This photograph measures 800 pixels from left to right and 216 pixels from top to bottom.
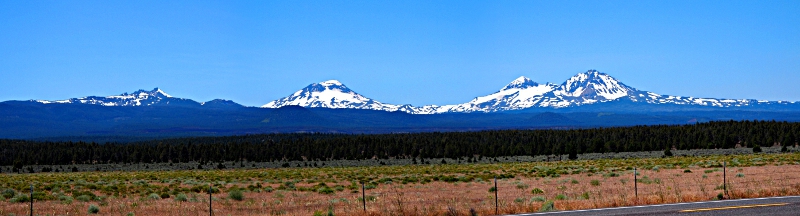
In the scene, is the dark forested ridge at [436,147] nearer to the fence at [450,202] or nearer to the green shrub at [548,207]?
the fence at [450,202]

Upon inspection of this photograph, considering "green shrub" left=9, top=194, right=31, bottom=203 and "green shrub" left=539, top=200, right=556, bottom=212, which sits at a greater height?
"green shrub" left=539, top=200, right=556, bottom=212

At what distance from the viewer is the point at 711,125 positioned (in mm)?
151875

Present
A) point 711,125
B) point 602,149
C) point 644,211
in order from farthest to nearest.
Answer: point 711,125
point 602,149
point 644,211

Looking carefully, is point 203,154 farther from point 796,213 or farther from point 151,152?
point 796,213

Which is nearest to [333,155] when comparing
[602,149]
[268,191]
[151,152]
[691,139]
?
[151,152]

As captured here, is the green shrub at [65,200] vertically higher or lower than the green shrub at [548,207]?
lower

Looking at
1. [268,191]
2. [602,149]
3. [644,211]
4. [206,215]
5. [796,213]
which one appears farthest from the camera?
[602,149]

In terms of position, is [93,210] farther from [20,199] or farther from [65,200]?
[20,199]

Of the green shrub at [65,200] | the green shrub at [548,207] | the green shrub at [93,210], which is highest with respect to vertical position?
the green shrub at [548,207]

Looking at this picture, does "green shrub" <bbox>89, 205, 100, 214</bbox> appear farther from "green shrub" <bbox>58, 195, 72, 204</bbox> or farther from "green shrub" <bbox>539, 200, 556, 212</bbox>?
"green shrub" <bbox>539, 200, 556, 212</bbox>

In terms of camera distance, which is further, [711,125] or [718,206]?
[711,125]

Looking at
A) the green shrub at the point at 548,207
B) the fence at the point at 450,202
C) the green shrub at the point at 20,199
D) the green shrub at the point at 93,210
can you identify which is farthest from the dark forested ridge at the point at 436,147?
the green shrub at the point at 548,207

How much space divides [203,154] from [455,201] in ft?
405

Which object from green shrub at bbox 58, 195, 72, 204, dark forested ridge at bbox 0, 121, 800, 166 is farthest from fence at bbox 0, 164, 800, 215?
dark forested ridge at bbox 0, 121, 800, 166
